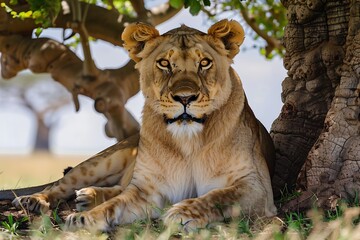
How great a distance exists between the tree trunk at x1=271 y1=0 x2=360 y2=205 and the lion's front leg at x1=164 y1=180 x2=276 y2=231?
1.47 feet

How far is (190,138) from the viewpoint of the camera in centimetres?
511

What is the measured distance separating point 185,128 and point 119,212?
0.62m

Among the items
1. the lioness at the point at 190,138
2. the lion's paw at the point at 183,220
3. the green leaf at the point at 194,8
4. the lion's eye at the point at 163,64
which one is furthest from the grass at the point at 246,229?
the green leaf at the point at 194,8

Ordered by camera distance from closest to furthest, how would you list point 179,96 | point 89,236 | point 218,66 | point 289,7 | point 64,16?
1. point 89,236
2. point 179,96
3. point 218,66
4. point 289,7
5. point 64,16

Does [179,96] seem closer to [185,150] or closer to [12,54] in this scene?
[185,150]

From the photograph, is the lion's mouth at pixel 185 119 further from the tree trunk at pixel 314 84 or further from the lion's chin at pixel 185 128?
the tree trunk at pixel 314 84

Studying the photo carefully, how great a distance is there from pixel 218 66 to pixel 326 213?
3.47 ft

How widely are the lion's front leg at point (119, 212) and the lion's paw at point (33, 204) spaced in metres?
0.55

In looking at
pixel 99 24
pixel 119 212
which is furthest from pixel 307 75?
pixel 99 24

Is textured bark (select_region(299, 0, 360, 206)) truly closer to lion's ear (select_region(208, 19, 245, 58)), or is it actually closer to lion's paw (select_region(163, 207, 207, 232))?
lion's ear (select_region(208, 19, 245, 58))

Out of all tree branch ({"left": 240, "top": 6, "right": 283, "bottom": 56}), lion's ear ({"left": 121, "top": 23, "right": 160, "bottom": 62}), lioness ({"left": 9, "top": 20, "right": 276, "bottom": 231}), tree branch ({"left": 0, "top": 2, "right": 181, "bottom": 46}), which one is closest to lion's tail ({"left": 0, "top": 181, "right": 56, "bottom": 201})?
lioness ({"left": 9, "top": 20, "right": 276, "bottom": 231})

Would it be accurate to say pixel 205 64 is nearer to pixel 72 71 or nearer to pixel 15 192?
pixel 15 192

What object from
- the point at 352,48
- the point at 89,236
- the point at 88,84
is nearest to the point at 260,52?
the point at 88,84

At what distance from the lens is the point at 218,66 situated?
16.8ft
